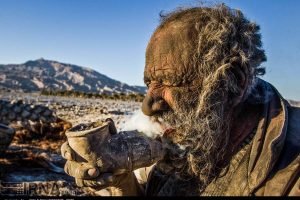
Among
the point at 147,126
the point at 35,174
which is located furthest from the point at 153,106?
the point at 35,174

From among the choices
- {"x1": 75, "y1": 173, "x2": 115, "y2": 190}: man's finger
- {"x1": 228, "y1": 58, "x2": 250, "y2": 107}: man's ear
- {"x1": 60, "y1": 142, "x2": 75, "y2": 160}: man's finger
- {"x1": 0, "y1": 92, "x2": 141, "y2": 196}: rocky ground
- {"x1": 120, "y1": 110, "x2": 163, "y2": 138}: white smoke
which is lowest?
{"x1": 0, "y1": 92, "x2": 141, "y2": 196}: rocky ground

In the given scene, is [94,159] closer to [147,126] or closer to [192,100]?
[147,126]

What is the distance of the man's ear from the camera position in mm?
2154

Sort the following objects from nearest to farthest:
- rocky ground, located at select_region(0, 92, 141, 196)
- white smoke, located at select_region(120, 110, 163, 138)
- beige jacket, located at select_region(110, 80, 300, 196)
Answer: beige jacket, located at select_region(110, 80, 300, 196), white smoke, located at select_region(120, 110, 163, 138), rocky ground, located at select_region(0, 92, 141, 196)

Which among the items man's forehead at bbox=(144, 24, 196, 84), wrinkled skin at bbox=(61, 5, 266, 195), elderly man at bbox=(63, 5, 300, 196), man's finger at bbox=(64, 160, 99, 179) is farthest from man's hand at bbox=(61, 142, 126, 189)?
man's forehead at bbox=(144, 24, 196, 84)

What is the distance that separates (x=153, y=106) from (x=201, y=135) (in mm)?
282

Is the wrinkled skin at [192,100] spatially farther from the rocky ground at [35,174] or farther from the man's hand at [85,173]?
the rocky ground at [35,174]

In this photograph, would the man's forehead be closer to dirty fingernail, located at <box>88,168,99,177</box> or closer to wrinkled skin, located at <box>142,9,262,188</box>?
wrinkled skin, located at <box>142,9,262,188</box>

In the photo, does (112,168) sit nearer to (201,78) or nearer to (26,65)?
(201,78)

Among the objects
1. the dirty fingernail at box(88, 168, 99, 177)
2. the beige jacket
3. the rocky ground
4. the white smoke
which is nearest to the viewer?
the dirty fingernail at box(88, 168, 99, 177)

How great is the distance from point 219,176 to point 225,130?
232 millimetres

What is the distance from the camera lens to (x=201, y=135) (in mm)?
2180

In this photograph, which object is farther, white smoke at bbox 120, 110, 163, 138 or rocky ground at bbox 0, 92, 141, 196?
rocky ground at bbox 0, 92, 141, 196

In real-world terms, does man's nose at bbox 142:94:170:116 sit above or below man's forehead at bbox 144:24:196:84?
below
